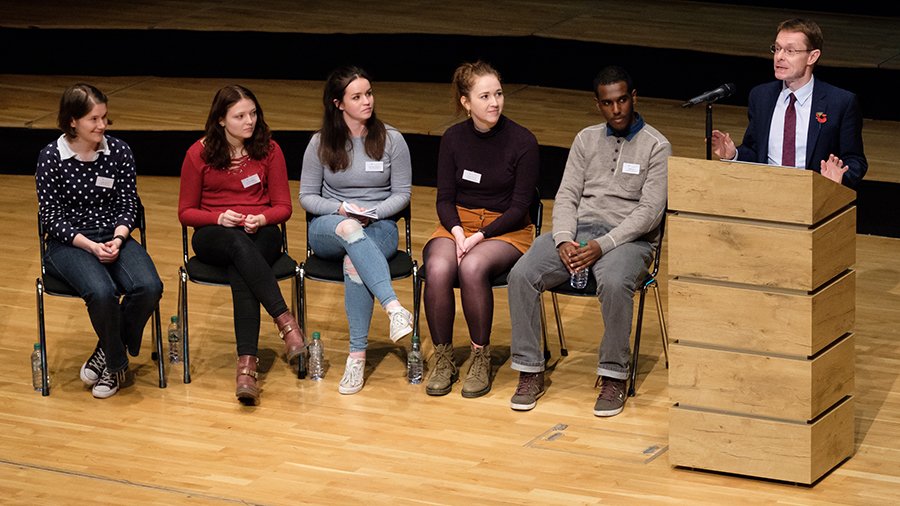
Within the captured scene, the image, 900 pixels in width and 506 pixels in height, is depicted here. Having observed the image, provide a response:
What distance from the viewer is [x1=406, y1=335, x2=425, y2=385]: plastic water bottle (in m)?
5.08

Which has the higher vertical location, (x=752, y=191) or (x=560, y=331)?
(x=752, y=191)

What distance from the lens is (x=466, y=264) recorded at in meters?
4.92

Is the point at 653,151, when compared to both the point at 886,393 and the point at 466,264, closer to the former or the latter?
the point at 466,264

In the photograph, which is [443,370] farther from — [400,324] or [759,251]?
[759,251]

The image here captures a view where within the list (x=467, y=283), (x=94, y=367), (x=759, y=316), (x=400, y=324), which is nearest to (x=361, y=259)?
(x=400, y=324)

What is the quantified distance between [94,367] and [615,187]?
194cm

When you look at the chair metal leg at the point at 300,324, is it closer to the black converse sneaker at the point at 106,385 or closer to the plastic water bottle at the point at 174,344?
the plastic water bottle at the point at 174,344

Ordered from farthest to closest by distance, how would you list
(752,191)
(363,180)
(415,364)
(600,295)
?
(363,180), (415,364), (600,295), (752,191)

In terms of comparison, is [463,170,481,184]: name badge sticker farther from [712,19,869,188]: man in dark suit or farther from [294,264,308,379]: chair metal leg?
[712,19,869,188]: man in dark suit

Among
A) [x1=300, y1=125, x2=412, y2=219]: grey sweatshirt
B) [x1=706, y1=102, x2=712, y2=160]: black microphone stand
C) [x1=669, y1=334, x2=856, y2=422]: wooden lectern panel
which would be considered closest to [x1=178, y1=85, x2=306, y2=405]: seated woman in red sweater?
[x1=300, y1=125, x2=412, y2=219]: grey sweatshirt

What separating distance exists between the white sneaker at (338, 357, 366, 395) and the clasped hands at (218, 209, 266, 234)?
58cm

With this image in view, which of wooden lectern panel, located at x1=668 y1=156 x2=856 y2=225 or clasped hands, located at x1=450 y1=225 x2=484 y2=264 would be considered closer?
wooden lectern panel, located at x1=668 y1=156 x2=856 y2=225

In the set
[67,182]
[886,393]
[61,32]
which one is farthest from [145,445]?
[61,32]

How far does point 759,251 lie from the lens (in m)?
4.09
